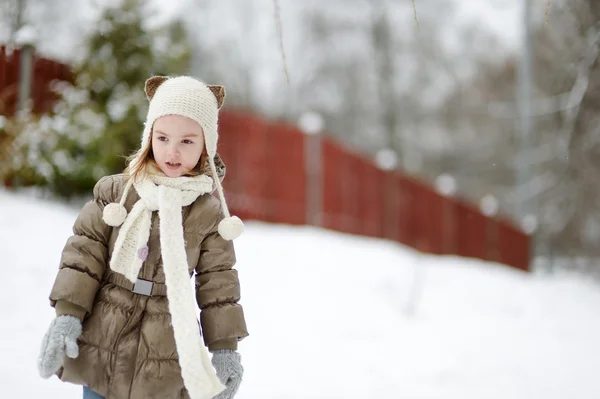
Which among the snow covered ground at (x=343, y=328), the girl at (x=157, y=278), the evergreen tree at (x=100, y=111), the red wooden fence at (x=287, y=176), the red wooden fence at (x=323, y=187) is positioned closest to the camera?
the girl at (x=157, y=278)

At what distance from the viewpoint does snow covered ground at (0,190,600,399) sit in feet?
13.7

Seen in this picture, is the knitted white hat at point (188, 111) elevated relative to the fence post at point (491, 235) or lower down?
elevated

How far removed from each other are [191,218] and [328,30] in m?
19.1

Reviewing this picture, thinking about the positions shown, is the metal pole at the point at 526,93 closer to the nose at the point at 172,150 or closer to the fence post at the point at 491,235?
the fence post at the point at 491,235

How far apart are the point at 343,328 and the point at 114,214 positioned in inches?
146

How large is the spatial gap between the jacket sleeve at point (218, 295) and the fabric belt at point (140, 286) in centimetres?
13

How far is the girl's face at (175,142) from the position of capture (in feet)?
6.83

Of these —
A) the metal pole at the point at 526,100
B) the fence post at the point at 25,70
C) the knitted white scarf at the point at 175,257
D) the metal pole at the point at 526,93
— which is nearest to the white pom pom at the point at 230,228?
the knitted white scarf at the point at 175,257

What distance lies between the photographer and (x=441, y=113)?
Answer: 978 inches

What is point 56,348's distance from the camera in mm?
1852

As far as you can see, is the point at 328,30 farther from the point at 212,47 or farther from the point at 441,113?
the point at 441,113

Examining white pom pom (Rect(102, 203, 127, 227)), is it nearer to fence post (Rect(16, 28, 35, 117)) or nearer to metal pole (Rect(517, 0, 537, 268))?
fence post (Rect(16, 28, 35, 117))

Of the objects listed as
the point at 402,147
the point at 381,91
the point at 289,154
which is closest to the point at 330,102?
the point at 381,91

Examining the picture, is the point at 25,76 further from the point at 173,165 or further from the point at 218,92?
the point at 173,165
